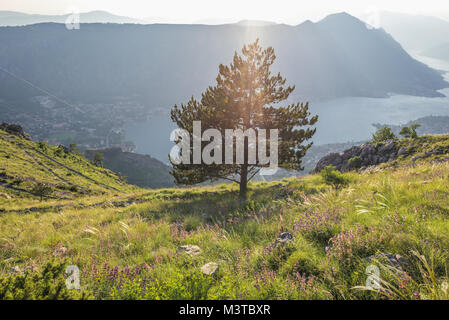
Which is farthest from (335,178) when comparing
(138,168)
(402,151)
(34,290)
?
(138,168)

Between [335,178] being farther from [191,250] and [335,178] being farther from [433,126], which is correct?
[433,126]

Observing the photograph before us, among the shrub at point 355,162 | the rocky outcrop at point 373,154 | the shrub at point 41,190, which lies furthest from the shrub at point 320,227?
the shrub at point 41,190

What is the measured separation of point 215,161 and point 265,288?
1126 cm

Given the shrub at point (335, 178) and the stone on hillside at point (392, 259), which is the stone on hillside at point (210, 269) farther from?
the shrub at point (335, 178)

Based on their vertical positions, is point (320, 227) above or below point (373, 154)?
above

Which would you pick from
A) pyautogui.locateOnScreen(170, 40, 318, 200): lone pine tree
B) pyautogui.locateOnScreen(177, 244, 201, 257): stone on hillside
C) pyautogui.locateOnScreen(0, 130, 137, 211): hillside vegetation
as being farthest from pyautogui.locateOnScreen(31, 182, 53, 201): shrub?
pyautogui.locateOnScreen(177, 244, 201, 257): stone on hillside

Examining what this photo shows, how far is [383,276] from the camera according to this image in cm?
245

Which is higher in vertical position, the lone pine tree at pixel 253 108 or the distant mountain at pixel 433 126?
the lone pine tree at pixel 253 108

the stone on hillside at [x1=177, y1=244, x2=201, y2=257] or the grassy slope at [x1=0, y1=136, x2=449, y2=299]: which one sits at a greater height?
the grassy slope at [x1=0, y1=136, x2=449, y2=299]

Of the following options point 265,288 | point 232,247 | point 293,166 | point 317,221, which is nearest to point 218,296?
point 265,288

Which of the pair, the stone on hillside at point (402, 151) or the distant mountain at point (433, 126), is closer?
the stone on hillside at point (402, 151)

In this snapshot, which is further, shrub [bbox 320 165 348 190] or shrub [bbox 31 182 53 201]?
shrub [bbox 31 182 53 201]

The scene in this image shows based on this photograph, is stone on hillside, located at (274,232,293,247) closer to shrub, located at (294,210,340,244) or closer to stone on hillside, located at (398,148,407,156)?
shrub, located at (294,210,340,244)

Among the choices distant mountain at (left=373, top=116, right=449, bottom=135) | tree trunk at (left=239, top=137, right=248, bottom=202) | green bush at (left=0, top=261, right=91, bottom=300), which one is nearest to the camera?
green bush at (left=0, top=261, right=91, bottom=300)
